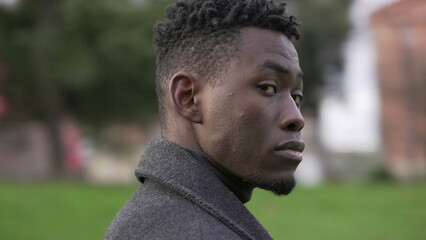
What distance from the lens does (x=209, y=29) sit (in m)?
2.00

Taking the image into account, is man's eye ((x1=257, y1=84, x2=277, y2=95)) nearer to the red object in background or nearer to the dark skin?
the dark skin

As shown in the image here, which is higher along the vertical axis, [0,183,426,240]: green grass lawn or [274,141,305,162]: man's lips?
[0,183,426,240]: green grass lawn

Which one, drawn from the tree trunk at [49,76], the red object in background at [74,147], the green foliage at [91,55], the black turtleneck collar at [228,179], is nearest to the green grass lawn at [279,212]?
the green foliage at [91,55]

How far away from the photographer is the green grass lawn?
11.1m

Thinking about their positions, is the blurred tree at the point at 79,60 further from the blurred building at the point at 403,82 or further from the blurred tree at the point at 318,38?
the blurred building at the point at 403,82

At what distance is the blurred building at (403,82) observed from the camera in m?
27.1

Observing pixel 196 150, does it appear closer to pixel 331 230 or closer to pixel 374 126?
pixel 331 230

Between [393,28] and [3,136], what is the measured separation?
13399 millimetres

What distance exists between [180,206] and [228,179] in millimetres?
190

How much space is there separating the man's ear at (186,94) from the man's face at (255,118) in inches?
0.9

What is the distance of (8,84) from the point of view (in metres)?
19.2

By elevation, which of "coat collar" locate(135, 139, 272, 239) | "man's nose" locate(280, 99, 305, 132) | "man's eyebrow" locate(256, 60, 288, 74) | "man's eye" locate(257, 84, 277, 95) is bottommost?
"coat collar" locate(135, 139, 272, 239)

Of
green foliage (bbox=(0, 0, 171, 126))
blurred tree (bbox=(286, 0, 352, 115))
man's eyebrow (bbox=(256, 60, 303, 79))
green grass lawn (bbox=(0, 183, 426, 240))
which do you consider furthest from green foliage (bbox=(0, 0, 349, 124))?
man's eyebrow (bbox=(256, 60, 303, 79))

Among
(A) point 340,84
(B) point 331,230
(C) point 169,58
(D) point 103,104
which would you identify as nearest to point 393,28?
(A) point 340,84
